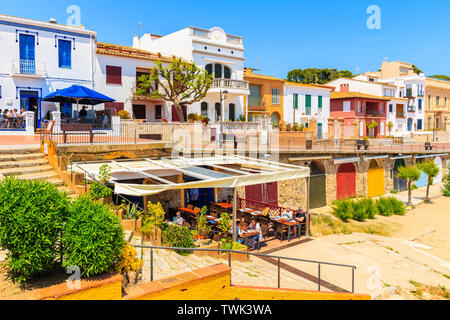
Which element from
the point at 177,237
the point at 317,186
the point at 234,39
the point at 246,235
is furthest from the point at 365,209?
the point at 234,39

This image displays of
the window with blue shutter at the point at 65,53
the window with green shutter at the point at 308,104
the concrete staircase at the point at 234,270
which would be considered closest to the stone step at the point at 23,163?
the concrete staircase at the point at 234,270

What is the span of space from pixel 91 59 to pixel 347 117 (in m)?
30.1

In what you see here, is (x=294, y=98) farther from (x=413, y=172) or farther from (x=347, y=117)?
(x=413, y=172)

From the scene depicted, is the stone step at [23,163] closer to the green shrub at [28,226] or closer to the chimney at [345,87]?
the green shrub at [28,226]

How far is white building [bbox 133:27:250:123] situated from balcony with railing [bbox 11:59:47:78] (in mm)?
9240

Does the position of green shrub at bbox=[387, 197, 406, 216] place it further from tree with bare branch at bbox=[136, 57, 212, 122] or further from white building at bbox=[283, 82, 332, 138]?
white building at bbox=[283, 82, 332, 138]

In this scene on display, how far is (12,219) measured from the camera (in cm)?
438

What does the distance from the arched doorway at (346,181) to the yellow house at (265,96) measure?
40.5 ft

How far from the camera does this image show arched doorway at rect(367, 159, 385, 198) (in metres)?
25.2

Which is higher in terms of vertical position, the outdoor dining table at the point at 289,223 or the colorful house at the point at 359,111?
the colorful house at the point at 359,111

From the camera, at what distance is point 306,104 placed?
37.7 meters

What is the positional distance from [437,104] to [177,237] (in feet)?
189

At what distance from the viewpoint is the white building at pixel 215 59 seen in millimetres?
27797
